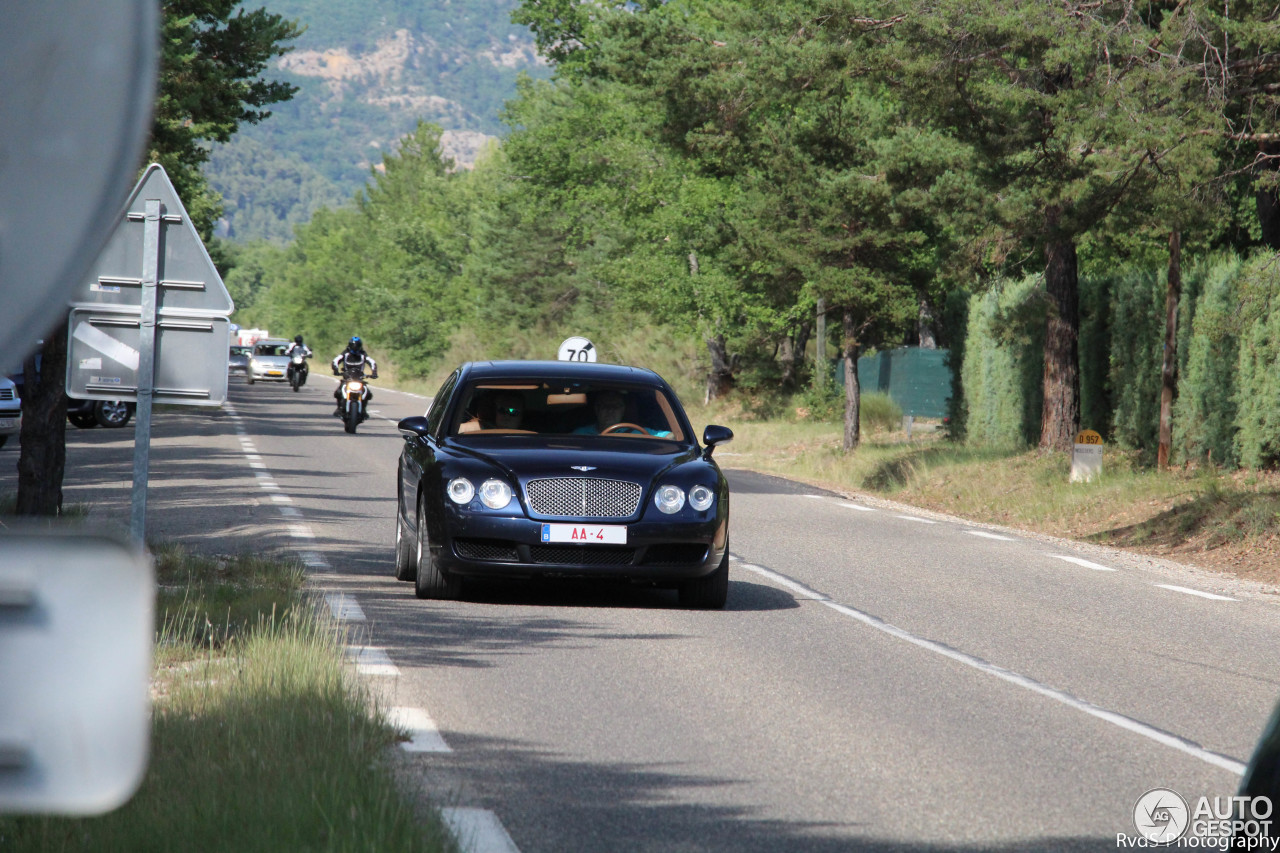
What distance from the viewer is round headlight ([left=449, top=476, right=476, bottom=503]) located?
10.5 m

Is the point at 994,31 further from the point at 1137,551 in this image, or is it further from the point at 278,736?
the point at 278,736

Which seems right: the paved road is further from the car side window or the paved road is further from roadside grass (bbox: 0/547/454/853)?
the car side window

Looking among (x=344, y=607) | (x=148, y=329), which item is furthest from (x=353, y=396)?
(x=148, y=329)

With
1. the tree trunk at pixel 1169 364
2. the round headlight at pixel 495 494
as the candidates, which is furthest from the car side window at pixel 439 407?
the tree trunk at pixel 1169 364

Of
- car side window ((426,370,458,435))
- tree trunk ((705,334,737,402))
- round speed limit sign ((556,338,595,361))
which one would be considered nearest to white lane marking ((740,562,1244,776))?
car side window ((426,370,458,435))

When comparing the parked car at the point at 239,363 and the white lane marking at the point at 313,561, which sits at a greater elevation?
the parked car at the point at 239,363

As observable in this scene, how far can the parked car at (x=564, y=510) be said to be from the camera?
10523 millimetres

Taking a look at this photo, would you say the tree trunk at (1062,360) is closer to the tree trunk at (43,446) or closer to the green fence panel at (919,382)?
the green fence panel at (919,382)

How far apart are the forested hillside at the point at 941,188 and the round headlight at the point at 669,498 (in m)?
8.39

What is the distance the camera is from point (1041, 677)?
28.8 ft

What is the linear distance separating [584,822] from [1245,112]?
16287 mm

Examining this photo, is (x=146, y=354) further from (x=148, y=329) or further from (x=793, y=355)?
(x=793, y=355)

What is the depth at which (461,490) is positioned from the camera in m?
10.6

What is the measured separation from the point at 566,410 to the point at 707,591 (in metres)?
1.76
